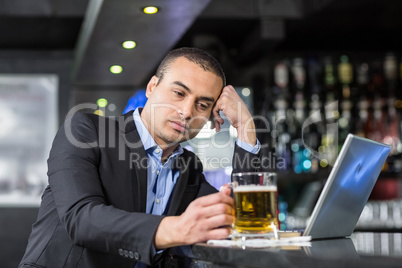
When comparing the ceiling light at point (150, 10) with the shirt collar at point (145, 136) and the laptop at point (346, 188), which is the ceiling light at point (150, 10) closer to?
the shirt collar at point (145, 136)

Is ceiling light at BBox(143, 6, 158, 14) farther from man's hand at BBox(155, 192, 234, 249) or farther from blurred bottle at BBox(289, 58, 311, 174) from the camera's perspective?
man's hand at BBox(155, 192, 234, 249)

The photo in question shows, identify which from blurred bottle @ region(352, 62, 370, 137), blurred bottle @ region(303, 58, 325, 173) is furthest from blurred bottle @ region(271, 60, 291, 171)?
blurred bottle @ region(352, 62, 370, 137)

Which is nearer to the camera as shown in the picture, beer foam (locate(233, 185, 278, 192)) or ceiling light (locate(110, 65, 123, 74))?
beer foam (locate(233, 185, 278, 192))

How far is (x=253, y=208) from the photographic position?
128 centimetres

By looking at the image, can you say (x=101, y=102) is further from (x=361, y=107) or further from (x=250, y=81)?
(x=361, y=107)

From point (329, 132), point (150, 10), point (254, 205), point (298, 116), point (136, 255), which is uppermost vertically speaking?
point (150, 10)

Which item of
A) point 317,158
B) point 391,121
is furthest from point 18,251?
point 391,121

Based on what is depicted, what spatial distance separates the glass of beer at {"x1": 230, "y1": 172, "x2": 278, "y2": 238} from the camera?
128cm

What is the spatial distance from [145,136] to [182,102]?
171 mm

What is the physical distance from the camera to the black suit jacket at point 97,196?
1295 mm

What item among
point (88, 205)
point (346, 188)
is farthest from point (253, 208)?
point (88, 205)

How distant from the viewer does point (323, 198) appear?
1252mm

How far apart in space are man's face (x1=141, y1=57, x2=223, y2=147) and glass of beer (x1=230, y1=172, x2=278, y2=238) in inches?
18.2

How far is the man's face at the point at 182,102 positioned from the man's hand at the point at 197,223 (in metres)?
0.53
